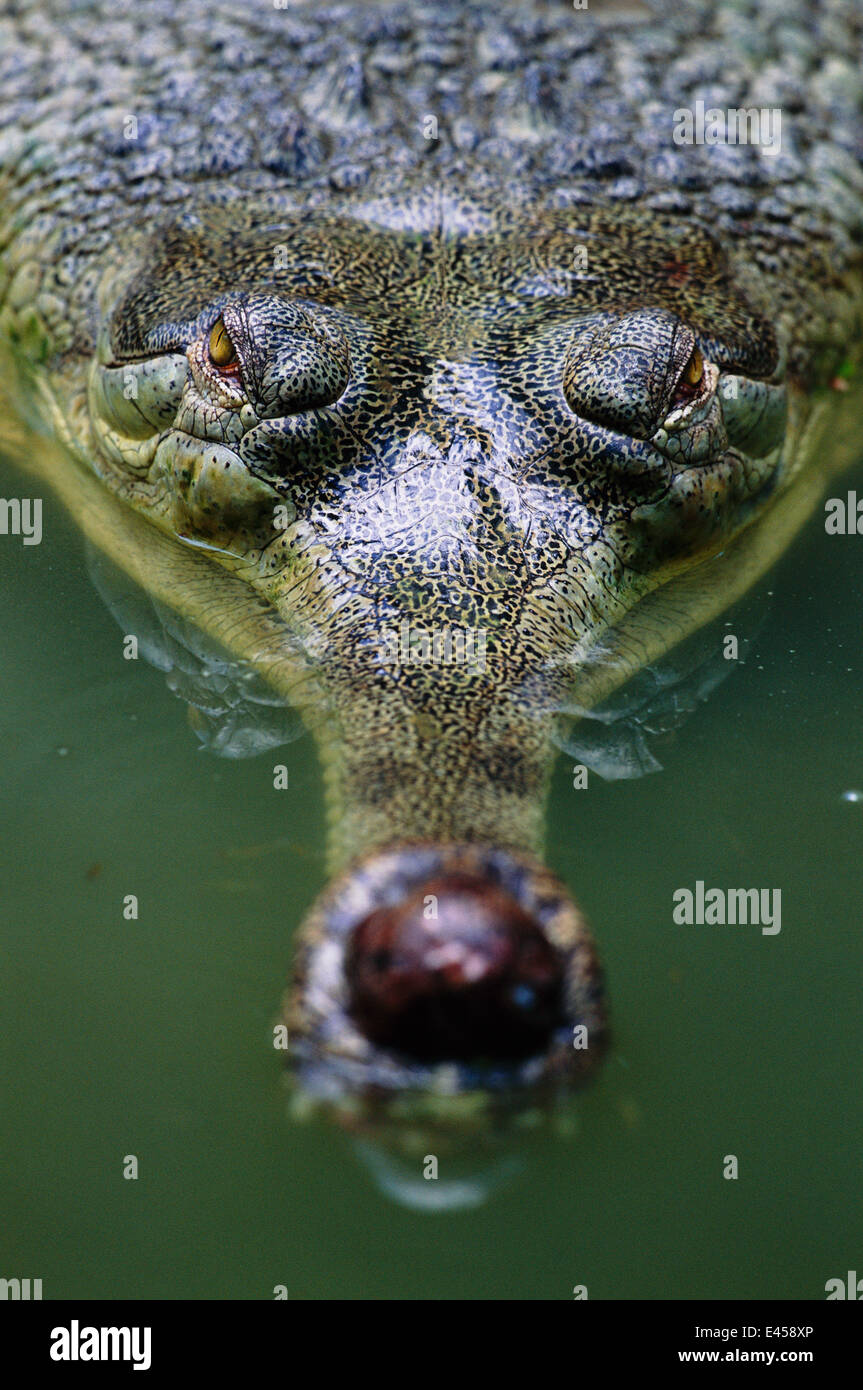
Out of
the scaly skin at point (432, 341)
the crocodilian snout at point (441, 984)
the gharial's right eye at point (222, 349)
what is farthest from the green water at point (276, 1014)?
the gharial's right eye at point (222, 349)

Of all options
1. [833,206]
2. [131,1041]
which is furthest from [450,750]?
[833,206]

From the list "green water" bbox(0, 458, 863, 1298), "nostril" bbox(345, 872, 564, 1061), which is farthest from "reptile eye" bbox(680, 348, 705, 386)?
"nostril" bbox(345, 872, 564, 1061)

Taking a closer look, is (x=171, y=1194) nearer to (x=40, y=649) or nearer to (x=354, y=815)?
(x=354, y=815)

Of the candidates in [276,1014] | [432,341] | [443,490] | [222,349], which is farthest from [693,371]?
[276,1014]

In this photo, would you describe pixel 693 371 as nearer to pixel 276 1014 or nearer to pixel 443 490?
pixel 443 490

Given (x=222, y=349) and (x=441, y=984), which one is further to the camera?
(x=222, y=349)

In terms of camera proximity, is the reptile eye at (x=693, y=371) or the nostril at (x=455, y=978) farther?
the reptile eye at (x=693, y=371)

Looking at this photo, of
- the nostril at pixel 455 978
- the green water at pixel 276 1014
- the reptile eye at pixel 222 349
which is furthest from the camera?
the reptile eye at pixel 222 349

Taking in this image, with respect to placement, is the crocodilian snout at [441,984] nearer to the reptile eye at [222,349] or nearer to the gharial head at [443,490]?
the gharial head at [443,490]
